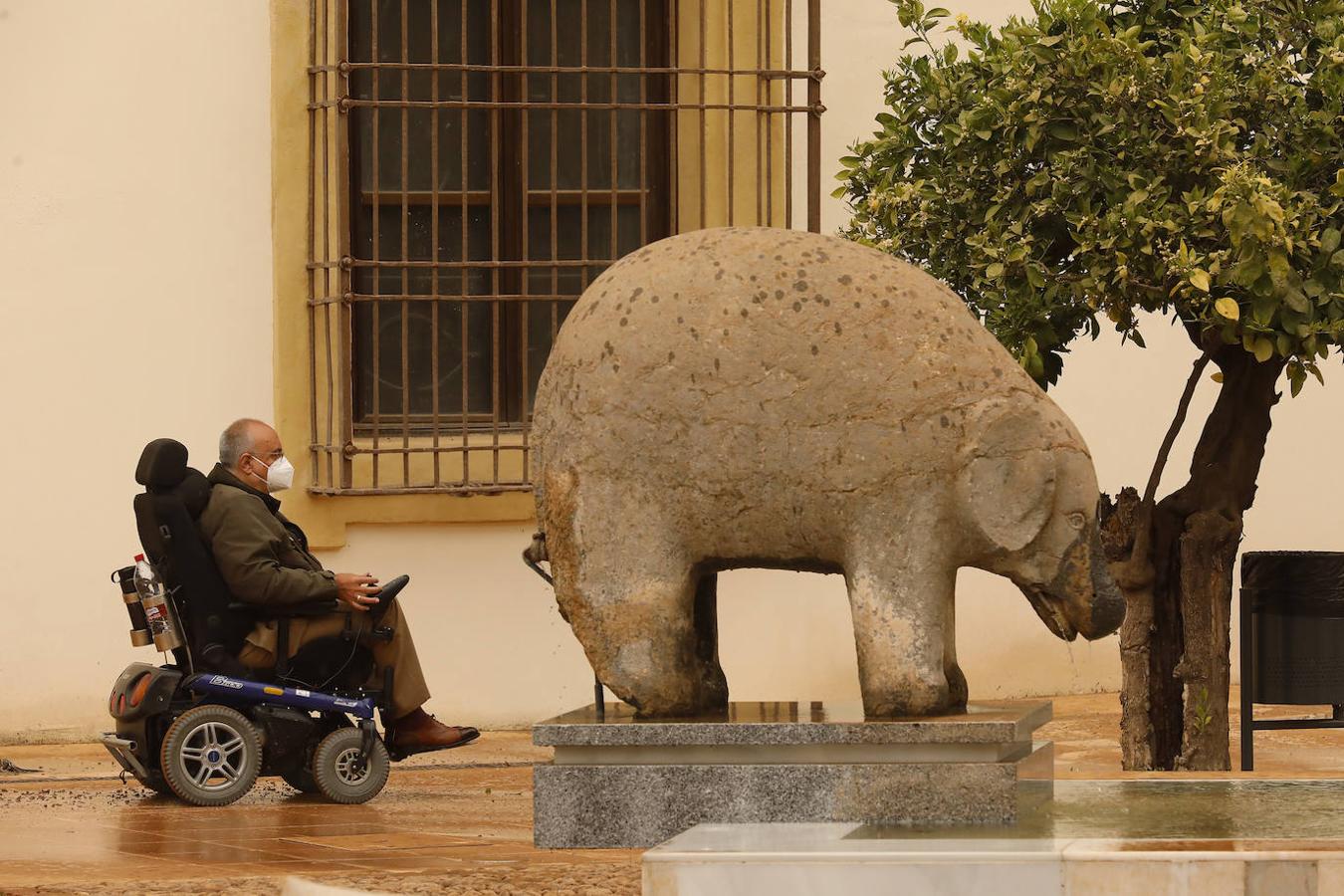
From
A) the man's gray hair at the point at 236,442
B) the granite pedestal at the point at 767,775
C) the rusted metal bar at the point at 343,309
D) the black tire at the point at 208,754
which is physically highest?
the rusted metal bar at the point at 343,309

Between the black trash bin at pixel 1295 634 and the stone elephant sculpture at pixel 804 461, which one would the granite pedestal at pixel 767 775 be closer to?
the stone elephant sculpture at pixel 804 461

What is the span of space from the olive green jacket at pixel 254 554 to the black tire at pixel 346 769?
51 centimetres

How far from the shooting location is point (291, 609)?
7.93m

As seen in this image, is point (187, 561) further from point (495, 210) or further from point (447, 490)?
point (495, 210)

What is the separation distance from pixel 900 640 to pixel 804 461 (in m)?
0.54

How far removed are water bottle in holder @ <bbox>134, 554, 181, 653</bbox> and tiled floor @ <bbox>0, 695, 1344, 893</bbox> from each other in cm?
58

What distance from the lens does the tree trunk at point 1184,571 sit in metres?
7.80

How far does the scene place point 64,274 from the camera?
1027cm

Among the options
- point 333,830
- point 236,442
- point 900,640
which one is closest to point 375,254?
point 236,442

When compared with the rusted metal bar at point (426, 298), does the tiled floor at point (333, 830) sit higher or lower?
lower

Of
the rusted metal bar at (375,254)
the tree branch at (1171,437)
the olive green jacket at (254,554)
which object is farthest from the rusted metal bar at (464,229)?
the tree branch at (1171,437)

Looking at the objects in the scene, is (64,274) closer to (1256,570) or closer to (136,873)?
(136,873)

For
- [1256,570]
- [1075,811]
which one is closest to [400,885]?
[1075,811]

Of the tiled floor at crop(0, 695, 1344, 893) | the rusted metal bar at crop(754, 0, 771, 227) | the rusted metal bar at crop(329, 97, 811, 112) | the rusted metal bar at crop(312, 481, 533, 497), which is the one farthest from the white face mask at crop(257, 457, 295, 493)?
the rusted metal bar at crop(754, 0, 771, 227)
